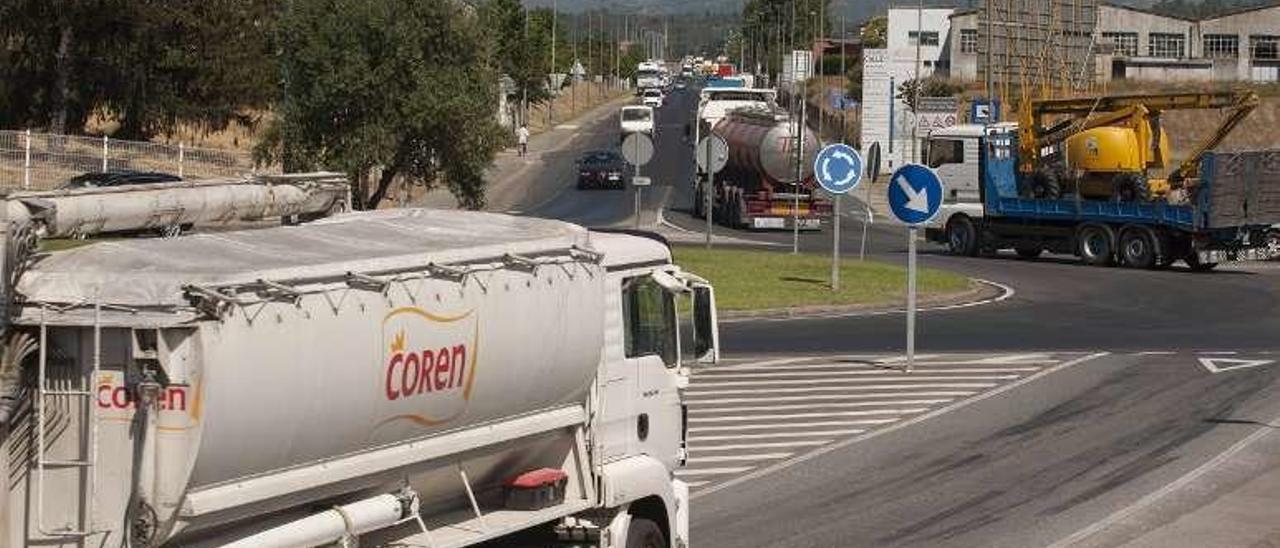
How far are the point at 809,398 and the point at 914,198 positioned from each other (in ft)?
10.4

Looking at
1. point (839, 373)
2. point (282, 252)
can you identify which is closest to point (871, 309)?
point (839, 373)

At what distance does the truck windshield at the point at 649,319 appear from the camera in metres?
13.3

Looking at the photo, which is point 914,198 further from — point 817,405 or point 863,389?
point 817,405

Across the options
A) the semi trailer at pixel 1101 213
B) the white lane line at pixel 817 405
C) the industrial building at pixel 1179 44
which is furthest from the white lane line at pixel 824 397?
the industrial building at pixel 1179 44

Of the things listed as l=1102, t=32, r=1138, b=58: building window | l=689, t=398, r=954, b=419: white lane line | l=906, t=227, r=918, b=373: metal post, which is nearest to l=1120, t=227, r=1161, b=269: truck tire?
l=906, t=227, r=918, b=373: metal post

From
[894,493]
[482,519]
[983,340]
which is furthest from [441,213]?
[983,340]

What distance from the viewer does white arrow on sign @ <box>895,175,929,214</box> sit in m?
26.3

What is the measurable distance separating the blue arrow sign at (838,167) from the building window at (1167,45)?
346 feet

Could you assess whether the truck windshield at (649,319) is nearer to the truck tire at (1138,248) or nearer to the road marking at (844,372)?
the road marking at (844,372)

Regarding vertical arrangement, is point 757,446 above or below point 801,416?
below

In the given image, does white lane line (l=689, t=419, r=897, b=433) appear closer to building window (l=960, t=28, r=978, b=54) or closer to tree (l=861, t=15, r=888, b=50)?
building window (l=960, t=28, r=978, b=54)

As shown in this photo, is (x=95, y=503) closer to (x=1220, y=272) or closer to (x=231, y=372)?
(x=231, y=372)

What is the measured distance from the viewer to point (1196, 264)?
47.4 meters

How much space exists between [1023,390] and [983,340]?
18.7ft
